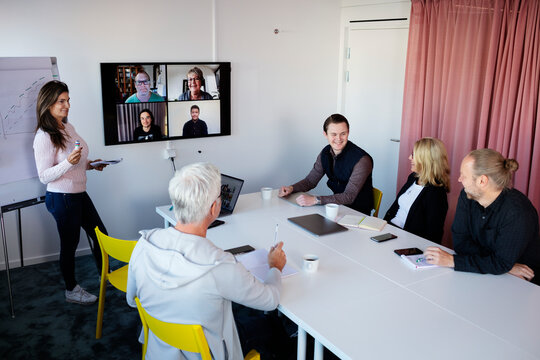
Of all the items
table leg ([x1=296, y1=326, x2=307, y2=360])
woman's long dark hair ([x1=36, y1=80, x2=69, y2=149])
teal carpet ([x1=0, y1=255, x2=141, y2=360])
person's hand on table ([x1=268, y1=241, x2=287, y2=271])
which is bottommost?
teal carpet ([x1=0, y1=255, x2=141, y2=360])

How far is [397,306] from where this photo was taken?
188 cm

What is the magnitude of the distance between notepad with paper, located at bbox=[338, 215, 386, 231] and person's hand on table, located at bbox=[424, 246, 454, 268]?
0.51 metres

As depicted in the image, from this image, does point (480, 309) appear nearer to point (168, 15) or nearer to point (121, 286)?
point (121, 286)

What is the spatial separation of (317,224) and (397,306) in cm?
99

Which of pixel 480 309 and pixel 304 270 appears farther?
pixel 304 270

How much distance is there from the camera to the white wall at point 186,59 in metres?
3.64

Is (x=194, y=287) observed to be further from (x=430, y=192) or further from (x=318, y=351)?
(x=430, y=192)

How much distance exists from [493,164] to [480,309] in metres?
0.69

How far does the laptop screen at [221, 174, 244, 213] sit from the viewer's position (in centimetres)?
310

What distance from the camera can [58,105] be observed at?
9.98ft

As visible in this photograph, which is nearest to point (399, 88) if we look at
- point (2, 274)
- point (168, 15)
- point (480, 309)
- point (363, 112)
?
point (363, 112)

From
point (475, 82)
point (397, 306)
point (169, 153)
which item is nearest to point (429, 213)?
point (397, 306)

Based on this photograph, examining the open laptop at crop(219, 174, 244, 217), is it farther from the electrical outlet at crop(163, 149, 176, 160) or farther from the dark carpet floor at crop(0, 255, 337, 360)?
the electrical outlet at crop(163, 149, 176, 160)

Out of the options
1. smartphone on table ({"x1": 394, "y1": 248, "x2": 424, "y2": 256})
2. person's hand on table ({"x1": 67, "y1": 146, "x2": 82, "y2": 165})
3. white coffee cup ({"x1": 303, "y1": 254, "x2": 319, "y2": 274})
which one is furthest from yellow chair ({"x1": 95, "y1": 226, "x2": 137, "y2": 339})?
smartphone on table ({"x1": 394, "y1": 248, "x2": 424, "y2": 256})
